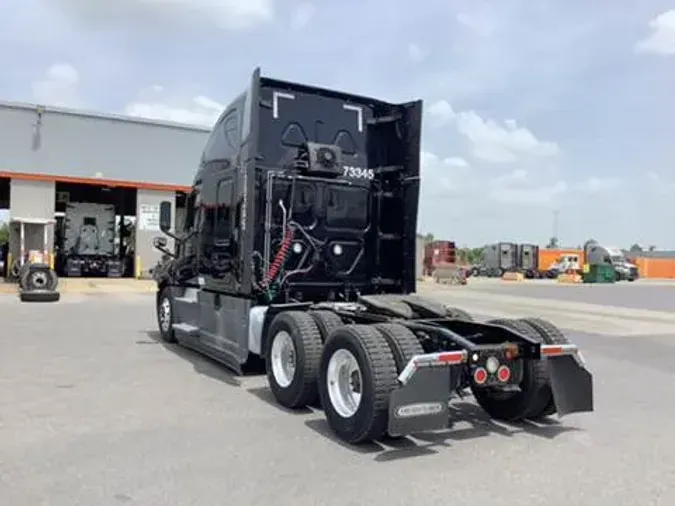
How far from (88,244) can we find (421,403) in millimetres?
30834

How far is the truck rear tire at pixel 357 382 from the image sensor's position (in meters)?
5.21

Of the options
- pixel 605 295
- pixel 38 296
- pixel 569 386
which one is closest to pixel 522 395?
pixel 569 386

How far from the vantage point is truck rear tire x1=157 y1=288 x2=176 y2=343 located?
35.4ft

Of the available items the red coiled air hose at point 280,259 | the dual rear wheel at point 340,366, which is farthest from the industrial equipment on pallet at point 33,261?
the dual rear wheel at point 340,366

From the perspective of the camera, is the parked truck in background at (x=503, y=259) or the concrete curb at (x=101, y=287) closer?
the concrete curb at (x=101, y=287)

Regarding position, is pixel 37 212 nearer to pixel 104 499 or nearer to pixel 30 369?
pixel 30 369

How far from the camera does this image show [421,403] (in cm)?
518

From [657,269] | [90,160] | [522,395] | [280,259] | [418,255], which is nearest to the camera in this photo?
[522,395]

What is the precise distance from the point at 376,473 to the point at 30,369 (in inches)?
215

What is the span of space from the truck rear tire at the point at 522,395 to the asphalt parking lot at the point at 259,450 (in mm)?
148

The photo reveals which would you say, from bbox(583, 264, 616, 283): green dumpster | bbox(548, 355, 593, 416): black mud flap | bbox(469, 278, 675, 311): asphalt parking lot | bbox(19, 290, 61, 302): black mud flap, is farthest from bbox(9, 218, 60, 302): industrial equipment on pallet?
bbox(583, 264, 616, 283): green dumpster

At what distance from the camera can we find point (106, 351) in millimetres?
10102

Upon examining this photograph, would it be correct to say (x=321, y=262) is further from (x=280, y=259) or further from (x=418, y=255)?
(x=418, y=255)

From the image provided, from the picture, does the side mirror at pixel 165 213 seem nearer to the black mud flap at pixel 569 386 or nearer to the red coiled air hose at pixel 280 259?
the red coiled air hose at pixel 280 259
